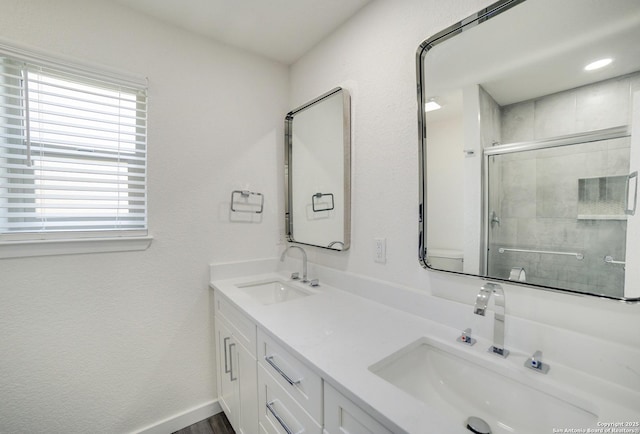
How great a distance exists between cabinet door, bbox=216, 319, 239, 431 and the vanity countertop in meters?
0.28

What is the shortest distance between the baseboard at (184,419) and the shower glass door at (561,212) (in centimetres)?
189

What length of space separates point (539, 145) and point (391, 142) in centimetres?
63

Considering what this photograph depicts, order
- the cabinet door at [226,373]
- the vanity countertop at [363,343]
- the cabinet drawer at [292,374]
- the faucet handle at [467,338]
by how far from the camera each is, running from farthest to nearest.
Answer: the cabinet door at [226,373] → the faucet handle at [467,338] → the cabinet drawer at [292,374] → the vanity countertop at [363,343]

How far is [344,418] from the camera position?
78 cm

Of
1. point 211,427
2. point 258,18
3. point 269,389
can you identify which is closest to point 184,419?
point 211,427

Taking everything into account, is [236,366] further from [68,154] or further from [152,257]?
[68,154]

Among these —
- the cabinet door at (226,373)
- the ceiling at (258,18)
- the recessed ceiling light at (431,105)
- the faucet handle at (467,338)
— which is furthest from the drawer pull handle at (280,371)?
the ceiling at (258,18)

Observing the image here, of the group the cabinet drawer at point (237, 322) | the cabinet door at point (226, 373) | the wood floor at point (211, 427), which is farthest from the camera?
the wood floor at point (211, 427)

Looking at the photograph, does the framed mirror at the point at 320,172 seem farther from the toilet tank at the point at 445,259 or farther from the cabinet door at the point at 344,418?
the cabinet door at the point at 344,418

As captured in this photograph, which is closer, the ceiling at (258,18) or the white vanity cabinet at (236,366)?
the white vanity cabinet at (236,366)

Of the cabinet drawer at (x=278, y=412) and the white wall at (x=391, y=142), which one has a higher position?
the white wall at (x=391, y=142)

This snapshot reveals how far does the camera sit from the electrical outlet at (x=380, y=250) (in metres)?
1.43

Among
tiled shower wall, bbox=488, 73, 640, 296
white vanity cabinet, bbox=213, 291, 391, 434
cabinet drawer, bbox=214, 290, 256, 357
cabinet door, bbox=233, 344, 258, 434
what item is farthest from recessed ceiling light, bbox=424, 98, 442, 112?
cabinet door, bbox=233, 344, 258, 434

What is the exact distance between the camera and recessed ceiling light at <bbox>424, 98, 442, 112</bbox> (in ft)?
3.89
